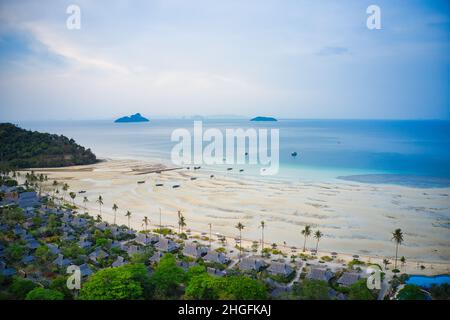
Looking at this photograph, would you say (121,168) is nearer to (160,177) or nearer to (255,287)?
→ (160,177)

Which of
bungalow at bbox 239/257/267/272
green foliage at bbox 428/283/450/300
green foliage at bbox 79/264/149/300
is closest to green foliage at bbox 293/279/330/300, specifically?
bungalow at bbox 239/257/267/272

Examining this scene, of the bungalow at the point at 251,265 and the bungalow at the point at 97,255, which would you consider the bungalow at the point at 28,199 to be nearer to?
the bungalow at the point at 97,255

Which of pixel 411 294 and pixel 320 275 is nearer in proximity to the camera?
pixel 411 294

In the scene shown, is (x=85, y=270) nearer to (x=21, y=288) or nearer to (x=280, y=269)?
(x=21, y=288)

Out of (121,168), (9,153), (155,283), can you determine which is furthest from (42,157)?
(155,283)

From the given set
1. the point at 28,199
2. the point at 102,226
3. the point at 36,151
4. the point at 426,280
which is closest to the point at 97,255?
the point at 102,226

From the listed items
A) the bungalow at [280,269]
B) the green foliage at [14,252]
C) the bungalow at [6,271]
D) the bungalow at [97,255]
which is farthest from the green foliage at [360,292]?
the green foliage at [14,252]
